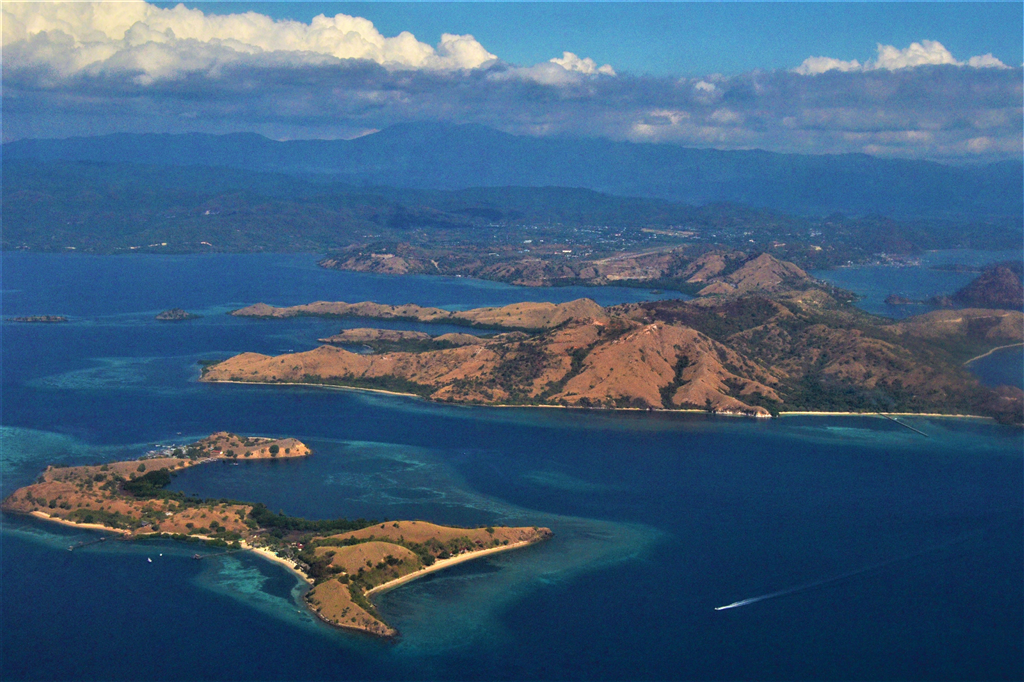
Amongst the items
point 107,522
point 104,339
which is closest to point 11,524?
point 107,522

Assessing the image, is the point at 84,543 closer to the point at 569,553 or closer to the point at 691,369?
the point at 569,553

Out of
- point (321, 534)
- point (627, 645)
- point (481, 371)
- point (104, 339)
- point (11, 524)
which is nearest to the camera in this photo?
point (627, 645)

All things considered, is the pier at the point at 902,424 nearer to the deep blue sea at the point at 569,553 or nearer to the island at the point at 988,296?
the deep blue sea at the point at 569,553

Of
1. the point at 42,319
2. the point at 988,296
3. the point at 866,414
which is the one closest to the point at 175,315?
the point at 42,319

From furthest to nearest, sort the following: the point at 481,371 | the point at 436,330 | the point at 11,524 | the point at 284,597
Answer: the point at 436,330 → the point at 481,371 → the point at 11,524 → the point at 284,597

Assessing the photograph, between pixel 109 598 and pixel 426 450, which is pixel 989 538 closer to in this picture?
pixel 426 450

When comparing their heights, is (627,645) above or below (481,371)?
below
